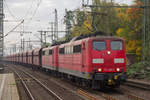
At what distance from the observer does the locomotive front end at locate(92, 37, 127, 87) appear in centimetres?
1625

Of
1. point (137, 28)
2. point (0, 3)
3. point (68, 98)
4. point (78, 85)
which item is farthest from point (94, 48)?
point (0, 3)

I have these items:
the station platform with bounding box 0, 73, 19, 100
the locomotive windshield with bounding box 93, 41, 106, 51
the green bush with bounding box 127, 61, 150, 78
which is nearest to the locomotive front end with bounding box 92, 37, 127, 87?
the locomotive windshield with bounding box 93, 41, 106, 51

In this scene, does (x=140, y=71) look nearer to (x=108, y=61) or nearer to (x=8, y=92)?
(x=108, y=61)

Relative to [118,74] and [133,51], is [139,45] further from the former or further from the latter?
[118,74]

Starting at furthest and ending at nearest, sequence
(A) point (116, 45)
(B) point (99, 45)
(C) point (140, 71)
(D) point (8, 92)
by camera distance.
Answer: (C) point (140, 71)
(D) point (8, 92)
(A) point (116, 45)
(B) point (99, 45)

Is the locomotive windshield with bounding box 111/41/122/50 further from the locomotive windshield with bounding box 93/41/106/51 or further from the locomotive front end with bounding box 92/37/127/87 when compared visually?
the locomotive windshield with bounding box 93/41/106/51

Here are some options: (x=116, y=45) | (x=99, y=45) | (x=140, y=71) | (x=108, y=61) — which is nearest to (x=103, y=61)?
(x=108, y=61)

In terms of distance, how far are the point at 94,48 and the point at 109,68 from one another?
1.41 metres

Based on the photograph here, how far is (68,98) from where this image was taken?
1482 centimetres

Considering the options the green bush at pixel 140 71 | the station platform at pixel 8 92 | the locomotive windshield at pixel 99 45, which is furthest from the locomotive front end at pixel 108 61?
the green bush at pixel 140 71

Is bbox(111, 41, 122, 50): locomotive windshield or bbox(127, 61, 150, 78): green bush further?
bbox(127, 61, 150, 78): green bush

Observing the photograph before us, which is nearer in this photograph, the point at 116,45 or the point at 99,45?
the point at 99,45

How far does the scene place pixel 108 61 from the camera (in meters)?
16.6

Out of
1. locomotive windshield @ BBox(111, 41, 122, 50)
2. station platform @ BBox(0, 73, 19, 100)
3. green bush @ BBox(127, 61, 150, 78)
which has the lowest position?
station platform @ BBox(0, 73, 19, 100)
